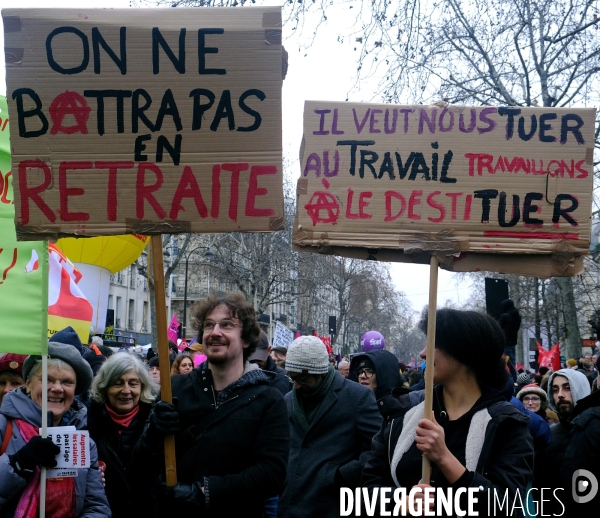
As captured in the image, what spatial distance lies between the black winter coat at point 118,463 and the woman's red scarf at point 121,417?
4cm

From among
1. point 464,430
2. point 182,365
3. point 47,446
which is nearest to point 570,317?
point 182,365

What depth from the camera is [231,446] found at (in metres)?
3.78

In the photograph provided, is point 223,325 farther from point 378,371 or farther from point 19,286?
point 378,371

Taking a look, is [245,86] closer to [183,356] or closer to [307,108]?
[307,108]

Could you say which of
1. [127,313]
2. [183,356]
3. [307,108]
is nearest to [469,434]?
[307,108]

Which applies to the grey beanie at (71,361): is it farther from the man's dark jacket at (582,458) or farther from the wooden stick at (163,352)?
the man's dark jacket at (582,458)

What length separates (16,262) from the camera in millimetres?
4703

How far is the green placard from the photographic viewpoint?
430cm

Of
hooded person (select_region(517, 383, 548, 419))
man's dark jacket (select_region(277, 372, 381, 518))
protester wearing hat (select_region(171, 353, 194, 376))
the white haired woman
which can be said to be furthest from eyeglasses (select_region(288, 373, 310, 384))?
protester wearing hat (select_region(171, 353, 194, 376))

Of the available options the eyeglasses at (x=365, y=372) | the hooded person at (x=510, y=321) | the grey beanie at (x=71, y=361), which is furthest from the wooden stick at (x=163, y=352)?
the hooded person at (x=510, y=321)

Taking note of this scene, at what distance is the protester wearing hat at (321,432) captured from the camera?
16.5 feet

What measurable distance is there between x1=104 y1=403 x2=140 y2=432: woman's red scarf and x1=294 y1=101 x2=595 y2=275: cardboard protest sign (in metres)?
1.81

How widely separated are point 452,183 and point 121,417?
95.3 inches

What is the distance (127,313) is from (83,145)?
5595 cm
